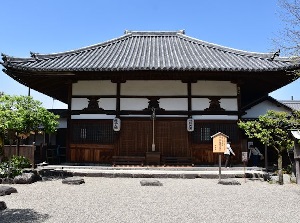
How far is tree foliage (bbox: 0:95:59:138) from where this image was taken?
1043 centimetres

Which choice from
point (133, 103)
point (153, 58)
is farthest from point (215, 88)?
point (133, 103)

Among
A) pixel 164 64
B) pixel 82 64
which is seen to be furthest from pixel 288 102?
pixel 82 64

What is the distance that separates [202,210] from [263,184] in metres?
5.29

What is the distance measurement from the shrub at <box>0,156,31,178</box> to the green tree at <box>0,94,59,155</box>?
48.6 inches

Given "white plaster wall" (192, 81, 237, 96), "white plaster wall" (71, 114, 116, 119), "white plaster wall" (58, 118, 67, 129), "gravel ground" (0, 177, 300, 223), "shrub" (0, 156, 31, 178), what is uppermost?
"white plaster wall" (192, 81, 237, 96)

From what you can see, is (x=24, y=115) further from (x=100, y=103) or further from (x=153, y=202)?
(x=153, y=202)

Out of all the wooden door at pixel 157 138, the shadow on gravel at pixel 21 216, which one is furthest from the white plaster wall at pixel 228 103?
the shadow on gravel at pixel 21 216

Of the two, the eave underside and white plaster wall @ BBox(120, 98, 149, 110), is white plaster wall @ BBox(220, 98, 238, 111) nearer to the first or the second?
the eave underside

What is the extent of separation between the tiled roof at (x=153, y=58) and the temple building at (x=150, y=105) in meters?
0.08

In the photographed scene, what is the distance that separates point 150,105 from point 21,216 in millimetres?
10118

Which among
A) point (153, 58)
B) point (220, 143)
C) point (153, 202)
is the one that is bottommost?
point (153, 202)

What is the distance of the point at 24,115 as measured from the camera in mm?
11188

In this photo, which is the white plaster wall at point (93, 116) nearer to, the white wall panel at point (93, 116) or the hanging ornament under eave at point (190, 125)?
the white wall panel at point (93, 116)

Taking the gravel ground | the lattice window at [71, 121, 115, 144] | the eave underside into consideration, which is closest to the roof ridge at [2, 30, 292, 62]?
the eave underside
